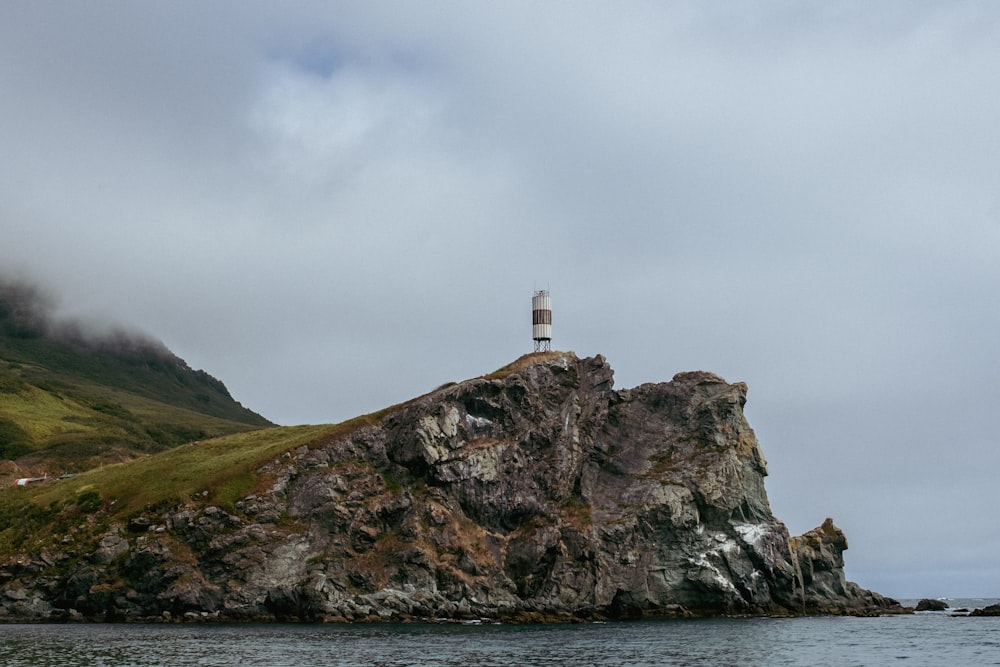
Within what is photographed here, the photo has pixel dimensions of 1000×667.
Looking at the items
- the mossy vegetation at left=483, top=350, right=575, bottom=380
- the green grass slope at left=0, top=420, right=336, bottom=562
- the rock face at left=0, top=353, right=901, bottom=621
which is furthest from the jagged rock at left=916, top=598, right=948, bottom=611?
the green grass slope at left=0, top=420, right=336, bottom=562

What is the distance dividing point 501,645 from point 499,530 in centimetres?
4675

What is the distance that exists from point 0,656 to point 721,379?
103 metres

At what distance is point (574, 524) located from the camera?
125000 millimetres

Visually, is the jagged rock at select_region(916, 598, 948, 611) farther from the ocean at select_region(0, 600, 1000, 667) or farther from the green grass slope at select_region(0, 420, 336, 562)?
the green grass slope at select_region(0, 420, 336, 562)

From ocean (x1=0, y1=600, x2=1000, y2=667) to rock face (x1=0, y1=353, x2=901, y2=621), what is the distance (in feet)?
32.4

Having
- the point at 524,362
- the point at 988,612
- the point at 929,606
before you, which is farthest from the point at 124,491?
the point at 929,606

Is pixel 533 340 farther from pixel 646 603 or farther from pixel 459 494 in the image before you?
pixel 646 603

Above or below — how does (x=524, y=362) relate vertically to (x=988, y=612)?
above

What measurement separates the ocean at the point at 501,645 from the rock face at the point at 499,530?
32.4ft

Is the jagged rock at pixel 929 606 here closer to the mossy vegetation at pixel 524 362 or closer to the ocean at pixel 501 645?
the ocean at pixel 501 645

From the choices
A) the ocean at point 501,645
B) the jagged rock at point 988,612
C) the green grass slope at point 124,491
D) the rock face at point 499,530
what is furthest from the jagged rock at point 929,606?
the green grass slope at point 124,491

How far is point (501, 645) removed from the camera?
8000cm

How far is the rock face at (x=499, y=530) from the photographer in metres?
111

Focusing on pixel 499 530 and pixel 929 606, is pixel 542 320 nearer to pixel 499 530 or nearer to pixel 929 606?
pixel 499 530
